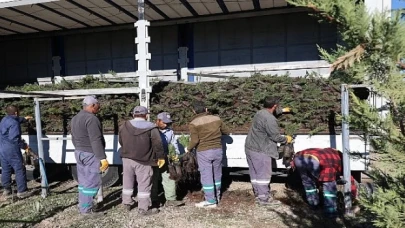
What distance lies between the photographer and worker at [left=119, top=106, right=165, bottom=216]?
5.05 meters

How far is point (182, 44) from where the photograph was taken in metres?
10.7

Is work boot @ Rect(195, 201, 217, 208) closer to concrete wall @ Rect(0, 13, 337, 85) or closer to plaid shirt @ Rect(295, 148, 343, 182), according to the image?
plaid shirt @ Rect(295, 148, 343, 182)

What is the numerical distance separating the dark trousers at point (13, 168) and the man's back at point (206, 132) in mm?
3238

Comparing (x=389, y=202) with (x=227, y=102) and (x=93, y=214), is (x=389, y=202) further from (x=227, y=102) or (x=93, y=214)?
(x=227, y=102)

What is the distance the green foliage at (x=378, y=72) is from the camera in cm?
148

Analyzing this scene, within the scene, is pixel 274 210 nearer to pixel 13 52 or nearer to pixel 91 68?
pixel 91 68

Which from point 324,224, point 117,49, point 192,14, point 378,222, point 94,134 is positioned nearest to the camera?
point 378,222

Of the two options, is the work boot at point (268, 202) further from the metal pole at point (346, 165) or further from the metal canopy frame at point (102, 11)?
the metal canopy frame at point (102, 11)

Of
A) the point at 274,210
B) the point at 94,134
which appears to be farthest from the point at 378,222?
the point at 94,134

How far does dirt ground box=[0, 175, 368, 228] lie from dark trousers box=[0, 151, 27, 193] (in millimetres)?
340

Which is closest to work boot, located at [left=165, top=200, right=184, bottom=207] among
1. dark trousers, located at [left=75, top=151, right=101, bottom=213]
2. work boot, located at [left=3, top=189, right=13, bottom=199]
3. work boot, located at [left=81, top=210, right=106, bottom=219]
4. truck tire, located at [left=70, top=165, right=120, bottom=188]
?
work boot, located at [left=81, top=210, right=106, bottom=219]

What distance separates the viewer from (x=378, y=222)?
5.66 feet

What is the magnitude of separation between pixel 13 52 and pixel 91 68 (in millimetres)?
3167

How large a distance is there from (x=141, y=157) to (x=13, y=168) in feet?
9.24
